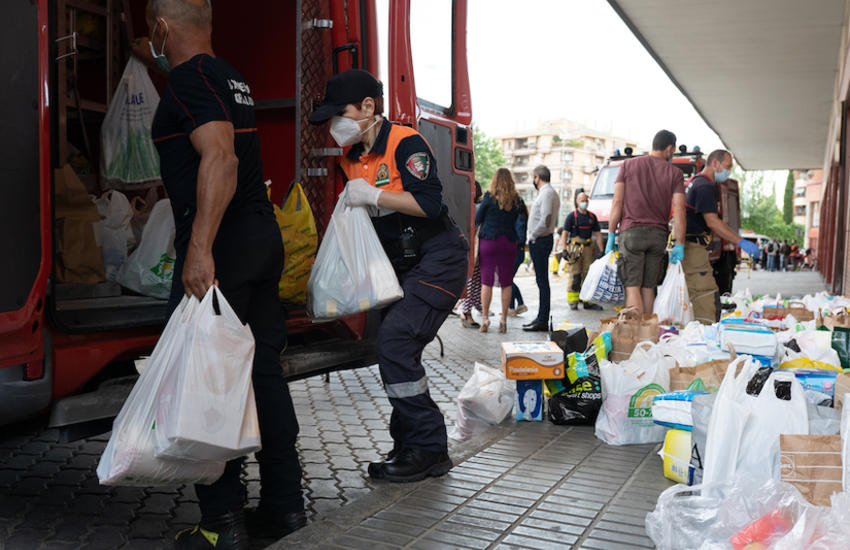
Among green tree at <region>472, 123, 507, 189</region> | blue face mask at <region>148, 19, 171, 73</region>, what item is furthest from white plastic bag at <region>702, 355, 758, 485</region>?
green tree at <region>472, 123, 507, 189</region>

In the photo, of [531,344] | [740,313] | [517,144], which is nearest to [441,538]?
[531,344]

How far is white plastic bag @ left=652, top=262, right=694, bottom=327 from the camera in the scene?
6.93m

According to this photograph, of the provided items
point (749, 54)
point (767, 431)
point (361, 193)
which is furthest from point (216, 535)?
point (749, 54)

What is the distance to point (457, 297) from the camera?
3713 mm

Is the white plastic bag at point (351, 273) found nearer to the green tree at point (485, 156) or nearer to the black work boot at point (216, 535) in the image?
the black work boot at point (216, 535)

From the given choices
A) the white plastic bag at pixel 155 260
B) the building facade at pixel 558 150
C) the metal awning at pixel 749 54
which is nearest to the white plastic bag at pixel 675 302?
the white plastic bag at pixel 155 260

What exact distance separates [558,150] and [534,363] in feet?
425

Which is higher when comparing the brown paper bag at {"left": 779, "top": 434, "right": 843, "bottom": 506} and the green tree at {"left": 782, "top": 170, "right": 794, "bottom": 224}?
the green tree at {"left": 782, "top": 170, "right": 794, "bottom": 224}

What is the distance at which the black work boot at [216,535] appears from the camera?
9.38 feet

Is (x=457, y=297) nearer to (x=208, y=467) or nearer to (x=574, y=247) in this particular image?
(x=208, y=467)

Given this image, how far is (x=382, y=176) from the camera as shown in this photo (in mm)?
3619

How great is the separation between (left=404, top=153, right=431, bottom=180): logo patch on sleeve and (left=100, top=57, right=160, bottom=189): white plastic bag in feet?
7.05

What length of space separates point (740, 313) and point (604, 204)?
27.7ft

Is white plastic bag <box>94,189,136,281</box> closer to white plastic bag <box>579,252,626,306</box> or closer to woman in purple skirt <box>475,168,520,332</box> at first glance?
white plastic bag <box>579,252,626,306</box>
